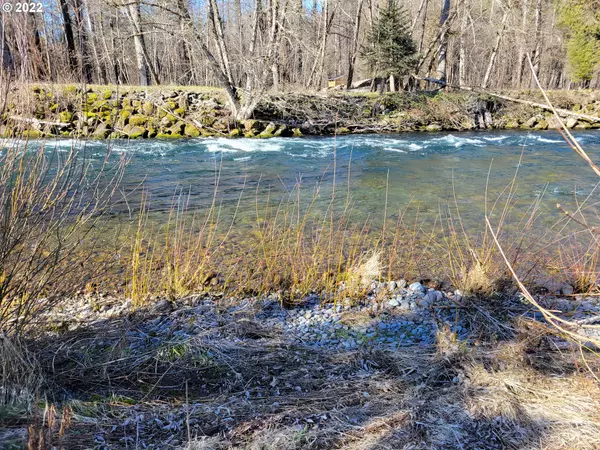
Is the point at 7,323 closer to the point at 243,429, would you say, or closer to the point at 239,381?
the point at 239,381

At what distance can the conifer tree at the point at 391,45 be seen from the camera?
68.3 ft

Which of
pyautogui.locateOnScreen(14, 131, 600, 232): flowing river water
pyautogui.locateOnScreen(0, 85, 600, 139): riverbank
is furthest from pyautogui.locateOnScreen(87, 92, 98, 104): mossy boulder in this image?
pyautogui.locateOnScreen(14, 131, 600, 232): flowing river water

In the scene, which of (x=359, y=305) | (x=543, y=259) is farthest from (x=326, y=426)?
(x=543, y=259)

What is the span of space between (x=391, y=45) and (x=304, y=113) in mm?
6867

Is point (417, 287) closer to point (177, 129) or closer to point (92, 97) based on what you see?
point (177, 129)

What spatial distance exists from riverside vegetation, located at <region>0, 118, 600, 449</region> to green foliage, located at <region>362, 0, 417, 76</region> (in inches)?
758

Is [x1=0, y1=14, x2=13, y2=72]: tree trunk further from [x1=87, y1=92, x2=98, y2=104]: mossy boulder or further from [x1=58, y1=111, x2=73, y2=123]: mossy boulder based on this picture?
[x1=87, y1=92, x2=98, y2=104]: mossy boulder

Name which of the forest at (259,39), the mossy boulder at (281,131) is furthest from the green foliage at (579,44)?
the mossy boulder at (281,131)

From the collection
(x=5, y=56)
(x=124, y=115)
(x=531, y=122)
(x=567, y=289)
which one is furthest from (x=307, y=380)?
(x=531, y=122)

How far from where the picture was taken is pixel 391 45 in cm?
2136

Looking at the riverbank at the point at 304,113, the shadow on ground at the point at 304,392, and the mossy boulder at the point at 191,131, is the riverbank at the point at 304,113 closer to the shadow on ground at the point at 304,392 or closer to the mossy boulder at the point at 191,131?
the mossy boulder at the point at 191,131

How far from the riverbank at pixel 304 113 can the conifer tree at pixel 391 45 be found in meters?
1.73

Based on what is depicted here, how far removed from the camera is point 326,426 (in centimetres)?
217

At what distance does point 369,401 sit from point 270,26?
15228 millimetres
